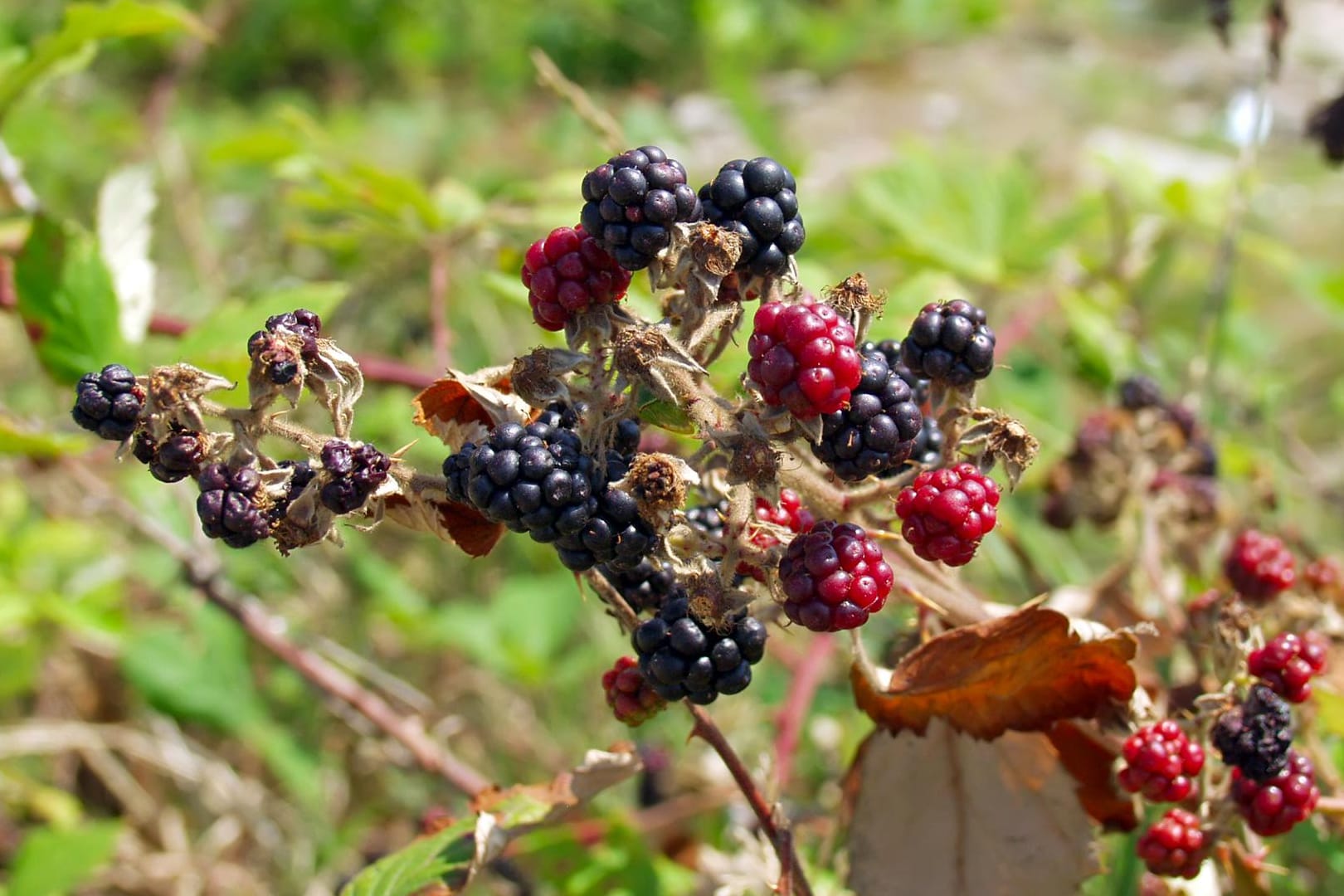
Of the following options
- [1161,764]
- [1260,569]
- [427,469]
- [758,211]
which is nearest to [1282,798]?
[1161,764]

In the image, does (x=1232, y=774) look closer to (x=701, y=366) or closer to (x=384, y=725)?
(x=701, y=366)

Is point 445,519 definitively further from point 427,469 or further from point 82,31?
point 427,469

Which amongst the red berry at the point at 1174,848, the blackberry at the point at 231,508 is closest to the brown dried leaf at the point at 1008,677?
the red berry at the point at 1174,848

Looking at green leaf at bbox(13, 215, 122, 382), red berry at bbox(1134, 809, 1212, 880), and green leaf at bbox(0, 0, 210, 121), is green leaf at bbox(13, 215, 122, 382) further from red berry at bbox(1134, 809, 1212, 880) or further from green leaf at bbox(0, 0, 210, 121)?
red berry at bbox(1134, 809, 1212, 880)

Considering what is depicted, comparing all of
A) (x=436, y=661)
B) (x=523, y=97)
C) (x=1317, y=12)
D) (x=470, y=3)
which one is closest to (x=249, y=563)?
(x=436, y=661)

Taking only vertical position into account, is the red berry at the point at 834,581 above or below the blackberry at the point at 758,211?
below

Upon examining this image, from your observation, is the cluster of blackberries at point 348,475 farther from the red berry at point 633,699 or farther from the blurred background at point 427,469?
the blurred background at point 427,469
